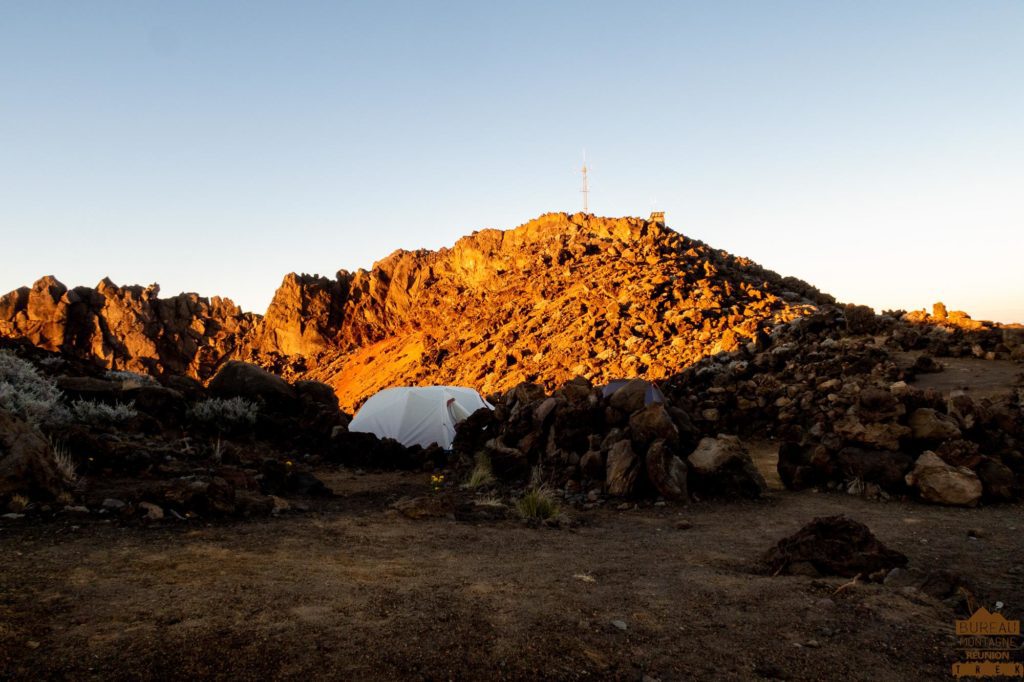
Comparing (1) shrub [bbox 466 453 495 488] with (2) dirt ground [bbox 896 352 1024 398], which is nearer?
(1) shrub [bbox 466 453 495 488]

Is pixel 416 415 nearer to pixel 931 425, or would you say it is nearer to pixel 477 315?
pixel 931 425

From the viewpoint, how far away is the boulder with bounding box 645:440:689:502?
9750 millimetres

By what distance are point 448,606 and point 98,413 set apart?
957 centimetres

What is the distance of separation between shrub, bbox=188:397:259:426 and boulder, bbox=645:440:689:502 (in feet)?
34.3

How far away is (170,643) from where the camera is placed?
12.0ft

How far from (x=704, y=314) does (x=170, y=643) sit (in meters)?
27.7

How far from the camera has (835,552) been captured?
19.0 ft

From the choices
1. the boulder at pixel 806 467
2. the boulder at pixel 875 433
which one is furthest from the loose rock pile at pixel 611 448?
the boulder at pixel 875 433

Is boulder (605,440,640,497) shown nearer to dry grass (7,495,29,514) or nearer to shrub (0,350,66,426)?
dry grass (7,495,29,514)

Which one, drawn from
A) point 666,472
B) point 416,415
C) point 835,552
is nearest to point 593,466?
point 666,472

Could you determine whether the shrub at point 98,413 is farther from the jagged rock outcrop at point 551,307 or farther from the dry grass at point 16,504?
the jagged rock outcrop at point 551,307

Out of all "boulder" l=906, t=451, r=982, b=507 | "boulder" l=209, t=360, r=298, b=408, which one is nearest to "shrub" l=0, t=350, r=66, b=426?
"boulder" l=209, t=360, r=298, b=408

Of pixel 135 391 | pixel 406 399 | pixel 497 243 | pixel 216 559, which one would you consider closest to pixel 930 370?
pixel 406 399

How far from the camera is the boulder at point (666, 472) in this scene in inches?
384
